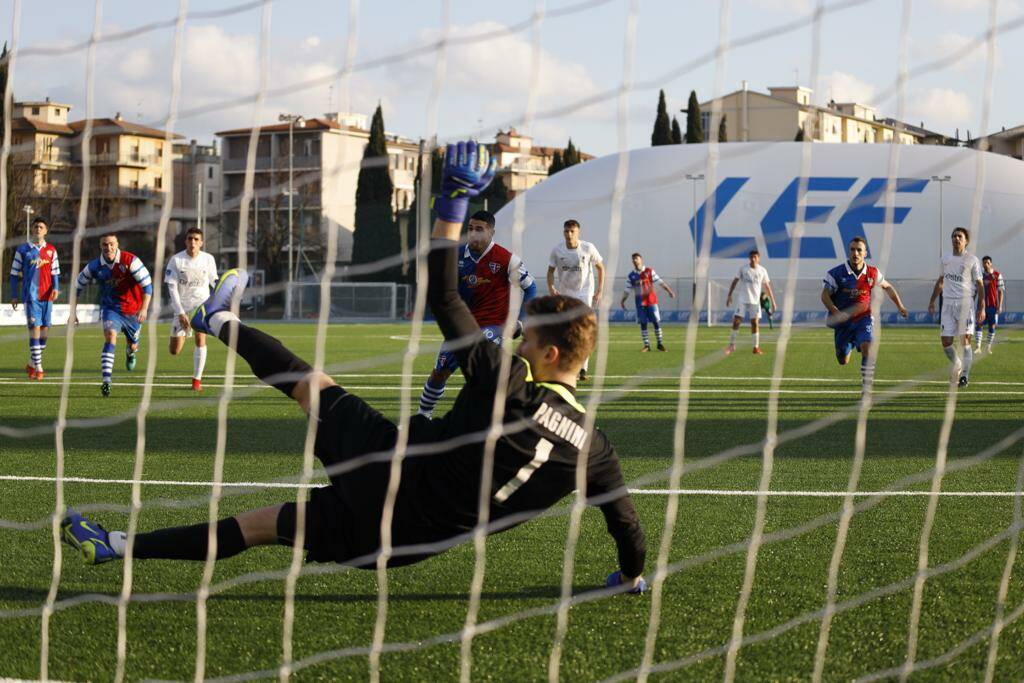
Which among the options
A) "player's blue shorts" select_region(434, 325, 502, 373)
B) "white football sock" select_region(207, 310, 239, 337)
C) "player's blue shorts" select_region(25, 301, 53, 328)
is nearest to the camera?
"white football sock" select_region(207, 310, 239, 337)

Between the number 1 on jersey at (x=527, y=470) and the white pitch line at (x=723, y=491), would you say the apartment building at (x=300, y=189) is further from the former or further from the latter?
the number 1 on jersey at (x=527, y=470)

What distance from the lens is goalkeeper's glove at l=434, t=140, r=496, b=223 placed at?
12.1 ft

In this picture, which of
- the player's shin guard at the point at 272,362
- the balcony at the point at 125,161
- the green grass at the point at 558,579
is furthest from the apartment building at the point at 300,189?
the player's shin guard at the point at 272,362

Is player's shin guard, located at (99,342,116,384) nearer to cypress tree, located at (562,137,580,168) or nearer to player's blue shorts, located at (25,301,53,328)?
player's blue shorts, located at (25,301,53,328)

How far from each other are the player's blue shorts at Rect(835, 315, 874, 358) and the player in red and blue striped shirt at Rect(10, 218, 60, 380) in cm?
956

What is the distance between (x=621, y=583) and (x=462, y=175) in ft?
5.73

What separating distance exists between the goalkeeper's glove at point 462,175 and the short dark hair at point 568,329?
458 mm

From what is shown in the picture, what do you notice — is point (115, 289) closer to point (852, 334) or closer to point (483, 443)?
point (852, 334)

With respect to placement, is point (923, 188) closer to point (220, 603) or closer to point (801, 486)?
point (801, 486)

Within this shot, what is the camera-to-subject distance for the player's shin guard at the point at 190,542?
425cm

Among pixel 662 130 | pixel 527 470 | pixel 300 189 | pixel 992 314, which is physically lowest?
pixel 527 470

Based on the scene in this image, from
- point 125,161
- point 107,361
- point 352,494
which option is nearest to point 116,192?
point 107,361

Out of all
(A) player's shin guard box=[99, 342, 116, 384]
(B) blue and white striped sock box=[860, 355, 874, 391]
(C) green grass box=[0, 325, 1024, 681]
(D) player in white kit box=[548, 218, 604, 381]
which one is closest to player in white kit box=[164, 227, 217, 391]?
(A) player's shin guard box=[99, 342, 116, 384]

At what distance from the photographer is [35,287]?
615 inches
